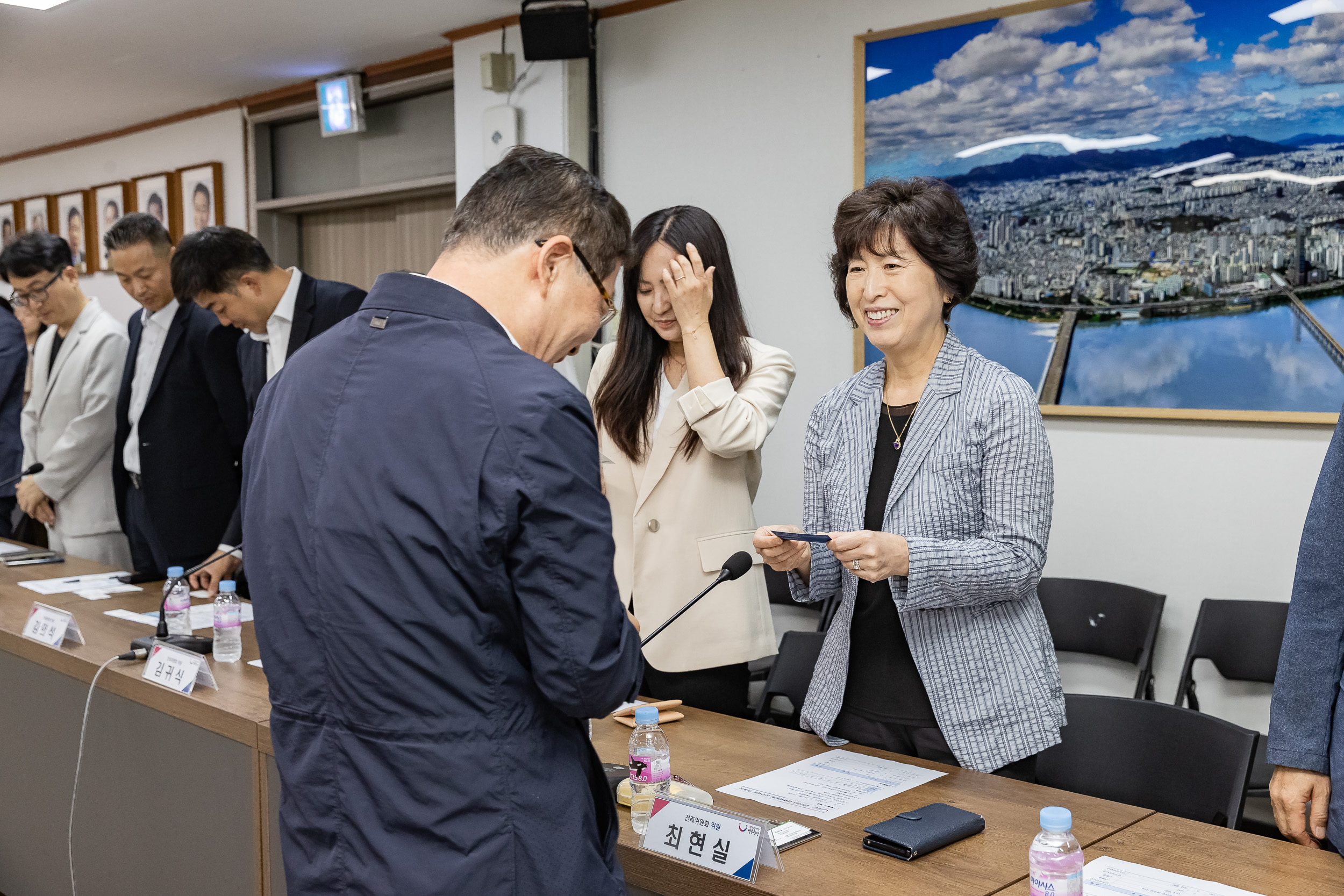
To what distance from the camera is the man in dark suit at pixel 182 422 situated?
11.3 feet

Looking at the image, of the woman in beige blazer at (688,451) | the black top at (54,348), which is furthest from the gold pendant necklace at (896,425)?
the black top at (54,348)

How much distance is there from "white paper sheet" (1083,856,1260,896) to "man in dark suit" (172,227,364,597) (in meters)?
2.20

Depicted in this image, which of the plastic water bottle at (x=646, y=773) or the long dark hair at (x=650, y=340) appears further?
the long dark hair at (x=650, y=340)

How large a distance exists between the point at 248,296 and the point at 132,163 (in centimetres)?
490

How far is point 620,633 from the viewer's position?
1.11m

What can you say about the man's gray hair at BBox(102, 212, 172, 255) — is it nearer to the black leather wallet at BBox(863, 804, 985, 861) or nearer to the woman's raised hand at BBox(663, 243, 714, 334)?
the woman's raised hand at BBox(663, 243, 714, 334)

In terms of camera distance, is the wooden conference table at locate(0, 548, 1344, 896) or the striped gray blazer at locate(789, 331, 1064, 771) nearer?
the wooden conference table at locate(0, 548, 1344, 896)

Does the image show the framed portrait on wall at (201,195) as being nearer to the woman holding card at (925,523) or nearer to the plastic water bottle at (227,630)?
the plastic water bottle at (227,630)

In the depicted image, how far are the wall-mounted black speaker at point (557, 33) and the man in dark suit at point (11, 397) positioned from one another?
2357 mm

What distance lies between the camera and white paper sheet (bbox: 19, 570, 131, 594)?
311cm

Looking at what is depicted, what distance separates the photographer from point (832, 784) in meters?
1.65

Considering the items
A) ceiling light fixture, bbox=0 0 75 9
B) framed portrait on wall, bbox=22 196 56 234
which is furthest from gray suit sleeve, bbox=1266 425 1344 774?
framed portrait on wall, bbox=22 196 56 234

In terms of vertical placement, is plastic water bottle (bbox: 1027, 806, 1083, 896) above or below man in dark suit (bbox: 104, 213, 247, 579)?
below

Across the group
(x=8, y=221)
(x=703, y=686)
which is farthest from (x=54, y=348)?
(x=8, y=221)
